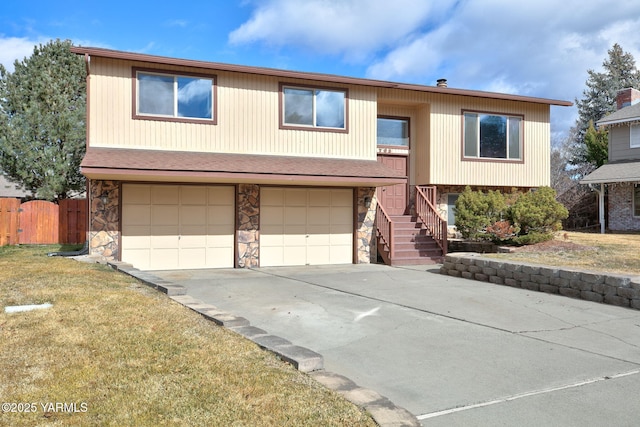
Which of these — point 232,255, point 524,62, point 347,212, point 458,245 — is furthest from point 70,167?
point 524,62

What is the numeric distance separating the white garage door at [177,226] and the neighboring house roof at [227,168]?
0.90 metres

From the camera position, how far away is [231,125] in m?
13.1

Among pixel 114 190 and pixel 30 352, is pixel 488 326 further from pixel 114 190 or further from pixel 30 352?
pixel 114 190

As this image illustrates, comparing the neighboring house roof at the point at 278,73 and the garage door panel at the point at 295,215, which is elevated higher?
the neighboring house roof at the point at 278,73

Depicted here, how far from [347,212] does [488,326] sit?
8179 millimetres

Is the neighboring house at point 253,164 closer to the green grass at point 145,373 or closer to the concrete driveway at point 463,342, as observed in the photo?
the concrete driveway at point 463,342

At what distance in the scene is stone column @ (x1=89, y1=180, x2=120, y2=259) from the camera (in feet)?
39.2

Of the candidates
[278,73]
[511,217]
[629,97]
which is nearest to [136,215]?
[278,73]

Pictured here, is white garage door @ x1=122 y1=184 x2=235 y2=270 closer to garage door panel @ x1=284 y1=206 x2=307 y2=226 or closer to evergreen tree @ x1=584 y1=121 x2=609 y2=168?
garage door panel @ x1=284 y1=206 x2=307 y2=226

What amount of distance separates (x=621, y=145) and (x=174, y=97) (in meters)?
19.7

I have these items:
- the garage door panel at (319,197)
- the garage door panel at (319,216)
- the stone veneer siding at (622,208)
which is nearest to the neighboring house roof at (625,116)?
the stone veneer siding at (622,208)

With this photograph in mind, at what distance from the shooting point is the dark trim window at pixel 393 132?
1672 cm

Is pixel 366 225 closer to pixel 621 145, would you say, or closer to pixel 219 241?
pixel 219 241

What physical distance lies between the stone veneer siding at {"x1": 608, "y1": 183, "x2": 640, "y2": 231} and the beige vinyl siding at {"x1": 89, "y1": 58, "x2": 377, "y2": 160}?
42.7 feet
